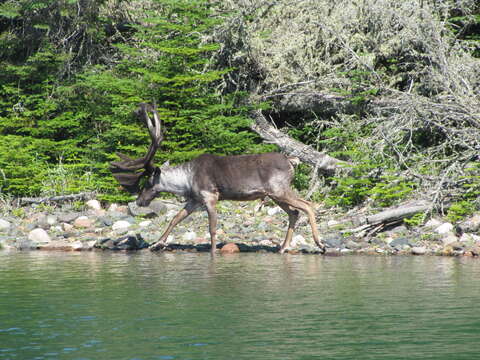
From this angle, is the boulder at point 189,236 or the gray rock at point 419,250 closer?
the gray rock at point 419,250

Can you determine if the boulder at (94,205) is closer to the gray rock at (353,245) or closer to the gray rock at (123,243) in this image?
the gray rock at (123,243)

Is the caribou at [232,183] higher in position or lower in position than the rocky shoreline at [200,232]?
higher

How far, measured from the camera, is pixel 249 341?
19.4 ft

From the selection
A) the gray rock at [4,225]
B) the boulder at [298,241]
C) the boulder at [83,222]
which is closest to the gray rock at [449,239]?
the boulder at [298,241]

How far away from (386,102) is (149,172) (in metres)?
6.47

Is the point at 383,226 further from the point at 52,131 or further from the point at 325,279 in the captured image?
the point at 52,131

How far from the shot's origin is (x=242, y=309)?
23.9 feet

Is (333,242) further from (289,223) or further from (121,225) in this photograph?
(121,225)

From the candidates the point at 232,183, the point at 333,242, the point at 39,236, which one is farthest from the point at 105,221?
the point at 333,242

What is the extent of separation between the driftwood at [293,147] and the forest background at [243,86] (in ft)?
0.84

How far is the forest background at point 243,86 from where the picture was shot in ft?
53.2

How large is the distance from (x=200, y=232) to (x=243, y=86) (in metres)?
6.33

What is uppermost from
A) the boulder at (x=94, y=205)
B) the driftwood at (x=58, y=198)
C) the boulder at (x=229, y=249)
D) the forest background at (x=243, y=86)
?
the forest background at (x=243, y=86)

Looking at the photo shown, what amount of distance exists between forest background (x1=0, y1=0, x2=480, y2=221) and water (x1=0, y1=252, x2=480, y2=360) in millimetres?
5643
